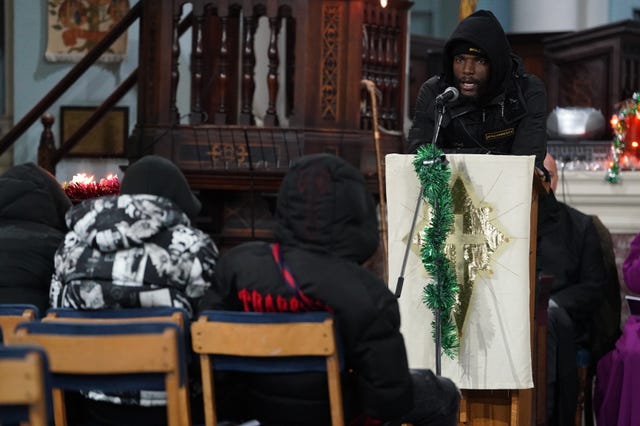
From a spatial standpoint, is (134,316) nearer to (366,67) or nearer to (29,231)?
(29,231)

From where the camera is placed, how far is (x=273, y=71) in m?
7.54

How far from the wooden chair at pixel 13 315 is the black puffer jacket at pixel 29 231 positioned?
1.03 feet

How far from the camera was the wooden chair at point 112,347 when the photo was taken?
10.8 ft

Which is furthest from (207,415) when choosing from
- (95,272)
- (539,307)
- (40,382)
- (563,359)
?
(563,359)

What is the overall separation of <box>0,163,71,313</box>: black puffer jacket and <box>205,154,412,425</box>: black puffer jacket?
0.91 meters

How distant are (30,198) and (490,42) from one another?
5.53ft

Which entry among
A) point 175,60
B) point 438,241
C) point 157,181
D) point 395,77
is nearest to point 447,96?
point 438,241

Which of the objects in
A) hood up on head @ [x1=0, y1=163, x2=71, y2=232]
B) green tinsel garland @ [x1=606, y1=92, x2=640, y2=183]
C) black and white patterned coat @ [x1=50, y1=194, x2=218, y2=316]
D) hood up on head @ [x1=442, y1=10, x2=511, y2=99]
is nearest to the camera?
black and white patterned coat @ [x1=50, y1=194, x2=218, y2=316]

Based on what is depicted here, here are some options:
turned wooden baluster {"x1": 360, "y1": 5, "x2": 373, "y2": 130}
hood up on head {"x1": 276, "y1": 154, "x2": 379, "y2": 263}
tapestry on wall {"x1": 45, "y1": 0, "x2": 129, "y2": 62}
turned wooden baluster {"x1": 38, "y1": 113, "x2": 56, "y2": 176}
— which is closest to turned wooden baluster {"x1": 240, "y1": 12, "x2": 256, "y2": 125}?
turned wooden baluster {"x1": 360, "y1": 5, "x2": 373, "y2": 130}

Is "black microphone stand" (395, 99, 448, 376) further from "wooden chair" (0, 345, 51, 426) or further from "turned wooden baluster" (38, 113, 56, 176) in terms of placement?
"turned wooden baluster" (38, 113, 56, 176)

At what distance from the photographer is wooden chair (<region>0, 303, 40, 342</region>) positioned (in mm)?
3727

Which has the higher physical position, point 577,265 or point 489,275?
point 489,275

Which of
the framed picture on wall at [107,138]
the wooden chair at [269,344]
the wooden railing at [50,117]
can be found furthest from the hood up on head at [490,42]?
the framed picture on wall at [107,138]

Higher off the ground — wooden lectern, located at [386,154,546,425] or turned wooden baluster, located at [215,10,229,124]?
turned wooden baluster, located at [215,10,229,124]
